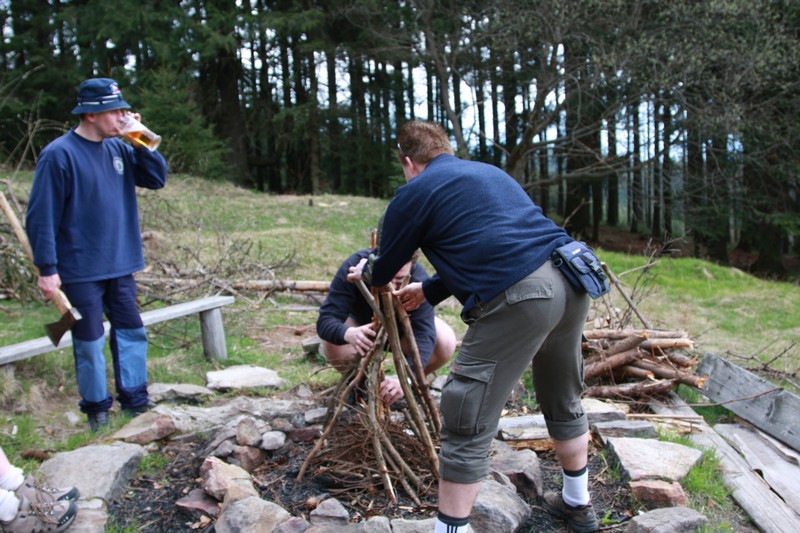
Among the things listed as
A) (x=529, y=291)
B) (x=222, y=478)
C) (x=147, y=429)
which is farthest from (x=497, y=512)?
(x=147, y=429)

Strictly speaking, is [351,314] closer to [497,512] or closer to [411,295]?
[411,295]

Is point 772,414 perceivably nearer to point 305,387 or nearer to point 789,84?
point 305,387

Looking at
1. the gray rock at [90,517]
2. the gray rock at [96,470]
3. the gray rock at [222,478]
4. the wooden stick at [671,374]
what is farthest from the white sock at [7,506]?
the wooden stick at [671,374]

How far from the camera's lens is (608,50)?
15.0 meters

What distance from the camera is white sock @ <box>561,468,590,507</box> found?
2471 mm

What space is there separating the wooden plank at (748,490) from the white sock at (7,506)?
9.45 feet

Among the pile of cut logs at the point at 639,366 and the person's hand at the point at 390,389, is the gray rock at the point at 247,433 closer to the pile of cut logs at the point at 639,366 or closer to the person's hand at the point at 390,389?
the person's hand at the point at 390,389

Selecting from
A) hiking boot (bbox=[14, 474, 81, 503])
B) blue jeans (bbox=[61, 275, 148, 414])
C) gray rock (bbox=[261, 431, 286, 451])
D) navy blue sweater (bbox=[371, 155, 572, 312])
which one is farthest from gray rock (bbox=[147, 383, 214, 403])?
navy blue sweater (bbox=[371, 155, 572, 312])

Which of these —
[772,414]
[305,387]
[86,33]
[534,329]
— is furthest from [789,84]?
[86,33]

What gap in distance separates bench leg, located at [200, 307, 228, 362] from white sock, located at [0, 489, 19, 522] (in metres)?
2.86

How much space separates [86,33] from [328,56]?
7.68 metres

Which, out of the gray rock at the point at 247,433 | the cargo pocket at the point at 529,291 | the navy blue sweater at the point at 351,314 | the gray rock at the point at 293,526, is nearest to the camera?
the cargo pocket at the point at 529,291

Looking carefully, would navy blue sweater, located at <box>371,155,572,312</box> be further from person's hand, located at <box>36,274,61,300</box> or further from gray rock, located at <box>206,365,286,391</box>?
gray rock, located at <box>206,365,286,391</box>

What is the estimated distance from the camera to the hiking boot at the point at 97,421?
3.53 meters
